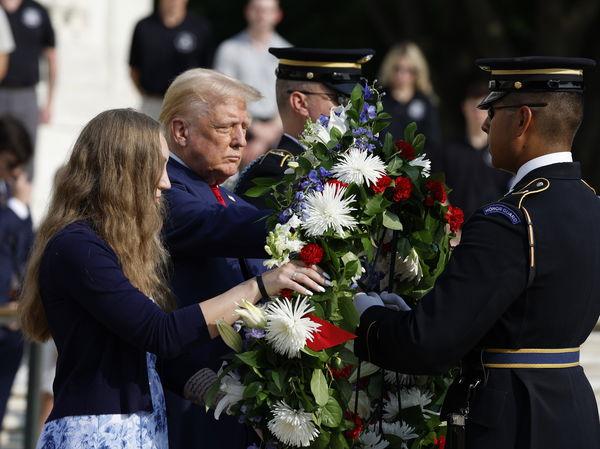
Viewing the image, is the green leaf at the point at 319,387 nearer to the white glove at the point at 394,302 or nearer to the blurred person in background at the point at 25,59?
the white glove at the point at 394,302

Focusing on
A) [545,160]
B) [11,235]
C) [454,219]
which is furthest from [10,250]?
[545,160]

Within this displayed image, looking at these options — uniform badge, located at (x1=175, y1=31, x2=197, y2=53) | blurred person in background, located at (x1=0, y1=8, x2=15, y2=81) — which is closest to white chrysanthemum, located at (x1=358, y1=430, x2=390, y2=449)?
blurred person in background, located at (x1=0, y1=8, x2=15, y2=81)

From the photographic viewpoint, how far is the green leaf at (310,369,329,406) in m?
3.61

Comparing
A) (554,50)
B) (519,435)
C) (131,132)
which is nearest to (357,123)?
(131,132)

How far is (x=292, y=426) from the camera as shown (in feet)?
11.9

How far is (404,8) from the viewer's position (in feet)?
55.0

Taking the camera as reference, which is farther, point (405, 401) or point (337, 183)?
point (405, 401)

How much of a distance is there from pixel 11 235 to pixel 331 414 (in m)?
3.89

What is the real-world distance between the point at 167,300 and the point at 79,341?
1.17ft

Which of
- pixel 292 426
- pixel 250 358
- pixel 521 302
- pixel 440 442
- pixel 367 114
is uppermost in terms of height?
pixel 367 114

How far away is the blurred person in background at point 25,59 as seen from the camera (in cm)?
980

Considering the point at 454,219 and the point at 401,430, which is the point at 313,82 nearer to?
the point at 454,219

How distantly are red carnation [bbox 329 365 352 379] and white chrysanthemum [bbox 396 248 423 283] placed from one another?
0.38m

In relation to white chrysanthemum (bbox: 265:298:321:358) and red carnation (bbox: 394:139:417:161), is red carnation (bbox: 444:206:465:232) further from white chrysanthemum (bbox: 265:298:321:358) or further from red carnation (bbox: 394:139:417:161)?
white chrysanthemum (bbox: 265:298:321:358)
